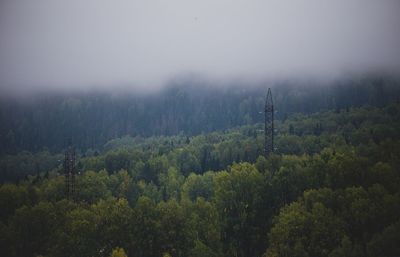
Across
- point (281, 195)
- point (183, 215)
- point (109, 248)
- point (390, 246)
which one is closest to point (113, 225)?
point (109, 248)

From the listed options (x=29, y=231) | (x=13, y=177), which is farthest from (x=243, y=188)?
(x=13, y=177)

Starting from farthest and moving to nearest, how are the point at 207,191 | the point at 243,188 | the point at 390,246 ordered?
the point at 207,191 < the point at 243,188 < the point at 390,246

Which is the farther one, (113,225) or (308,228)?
(113,225)

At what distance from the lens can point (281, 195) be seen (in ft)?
242

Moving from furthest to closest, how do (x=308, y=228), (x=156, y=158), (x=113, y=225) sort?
(x=156, y=158) < (x=113, y=225) < (x=308, y=228)

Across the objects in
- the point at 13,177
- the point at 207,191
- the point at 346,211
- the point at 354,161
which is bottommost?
the point at 13,177

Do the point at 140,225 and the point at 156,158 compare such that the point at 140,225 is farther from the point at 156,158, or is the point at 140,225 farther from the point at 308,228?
the point at 156,158

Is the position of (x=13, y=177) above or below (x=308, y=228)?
below

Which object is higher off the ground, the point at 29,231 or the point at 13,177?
the point at 29,231

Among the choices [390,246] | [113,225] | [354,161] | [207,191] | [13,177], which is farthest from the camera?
[13,177]

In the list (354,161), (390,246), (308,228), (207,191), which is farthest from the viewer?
(207,191)

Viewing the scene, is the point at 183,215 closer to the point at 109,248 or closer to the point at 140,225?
the point at 140,225

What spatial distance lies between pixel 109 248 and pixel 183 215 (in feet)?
35.8

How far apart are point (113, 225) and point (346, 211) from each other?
98.3 feet
